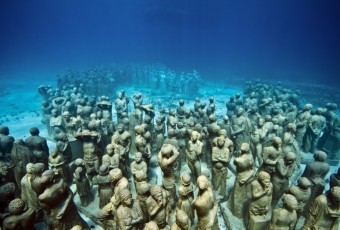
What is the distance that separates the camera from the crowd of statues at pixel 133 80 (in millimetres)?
23938

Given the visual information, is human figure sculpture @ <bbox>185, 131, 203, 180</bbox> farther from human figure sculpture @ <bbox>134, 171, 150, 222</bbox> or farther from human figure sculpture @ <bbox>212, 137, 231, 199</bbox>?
human figure sculpture @ <bbox>134, 171, 150, 222</bbox>

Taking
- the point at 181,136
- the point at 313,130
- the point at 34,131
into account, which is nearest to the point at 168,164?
the point at 181,136

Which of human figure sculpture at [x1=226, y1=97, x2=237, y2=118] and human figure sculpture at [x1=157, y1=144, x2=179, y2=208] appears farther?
human figure sculpture at [x1=226, y1=97, x2=237, y2=118]

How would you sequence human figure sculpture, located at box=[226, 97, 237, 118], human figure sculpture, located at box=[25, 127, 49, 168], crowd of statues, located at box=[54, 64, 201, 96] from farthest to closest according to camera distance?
crowd of statues, located at box=[54, 64, 201, 96] < human figure sculpture, located at box=[226, 97, 237, 118] < human figure sculpture, located at box=[25, 127, 49, 168]

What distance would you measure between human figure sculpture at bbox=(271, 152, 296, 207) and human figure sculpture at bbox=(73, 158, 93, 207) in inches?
220

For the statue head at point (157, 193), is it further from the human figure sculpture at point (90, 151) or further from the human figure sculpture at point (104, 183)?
the human figure sculpture at point (90, 151)

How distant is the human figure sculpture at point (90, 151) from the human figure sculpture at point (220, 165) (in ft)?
13.4

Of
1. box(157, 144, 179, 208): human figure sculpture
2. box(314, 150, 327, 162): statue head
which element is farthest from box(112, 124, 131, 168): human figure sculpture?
box(314, 150, 327, 162): statue head

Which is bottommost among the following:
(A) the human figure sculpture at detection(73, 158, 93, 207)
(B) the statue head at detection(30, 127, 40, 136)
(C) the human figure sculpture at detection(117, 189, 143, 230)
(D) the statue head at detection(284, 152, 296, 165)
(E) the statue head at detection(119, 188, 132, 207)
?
(A) the human figure sculpture at detection(73, 158, 93, 207)

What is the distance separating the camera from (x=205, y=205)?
5422 millimetres

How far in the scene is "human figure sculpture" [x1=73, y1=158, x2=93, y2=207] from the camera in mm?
7484

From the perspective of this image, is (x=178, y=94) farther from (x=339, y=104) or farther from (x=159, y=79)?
(x=339, y=104)

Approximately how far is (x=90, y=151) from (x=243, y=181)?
16.6 ft

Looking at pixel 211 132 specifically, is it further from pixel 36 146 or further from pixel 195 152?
pixel 36 146
